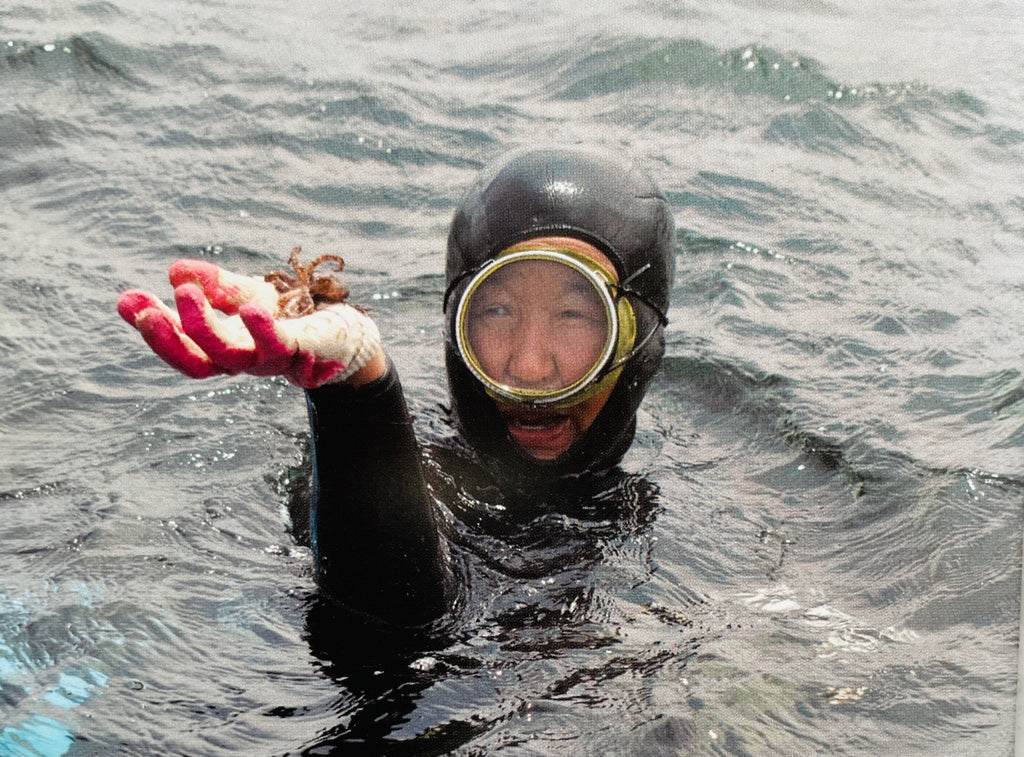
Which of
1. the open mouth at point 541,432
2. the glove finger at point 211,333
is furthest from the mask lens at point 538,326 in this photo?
the glove finger at point 211,333

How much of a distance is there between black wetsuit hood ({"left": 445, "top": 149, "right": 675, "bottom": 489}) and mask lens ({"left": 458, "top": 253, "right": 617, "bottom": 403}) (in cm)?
15

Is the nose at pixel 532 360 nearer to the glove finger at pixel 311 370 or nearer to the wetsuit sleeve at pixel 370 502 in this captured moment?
the wetsuit sleeve at pixel 370 502

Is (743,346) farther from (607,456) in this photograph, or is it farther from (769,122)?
(769,122)

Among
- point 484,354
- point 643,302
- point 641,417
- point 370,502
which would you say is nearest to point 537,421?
point 484,354

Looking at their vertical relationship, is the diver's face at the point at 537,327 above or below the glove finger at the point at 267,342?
below

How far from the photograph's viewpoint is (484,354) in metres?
3.37

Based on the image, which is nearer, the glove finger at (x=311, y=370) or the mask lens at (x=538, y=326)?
the glove finger at (x=311, y=370)

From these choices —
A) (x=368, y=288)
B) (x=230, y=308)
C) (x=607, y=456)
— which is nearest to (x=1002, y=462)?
(x=607, y=456)

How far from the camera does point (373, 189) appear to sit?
6.97 m

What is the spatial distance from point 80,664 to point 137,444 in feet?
4.53

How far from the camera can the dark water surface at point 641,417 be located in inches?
123

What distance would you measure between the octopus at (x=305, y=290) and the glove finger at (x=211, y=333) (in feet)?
0.83

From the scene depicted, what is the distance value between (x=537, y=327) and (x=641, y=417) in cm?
163

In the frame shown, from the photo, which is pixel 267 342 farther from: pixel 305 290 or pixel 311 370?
pixel 305 290
